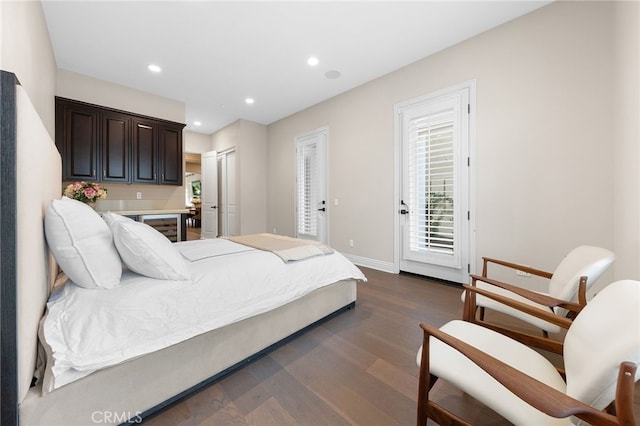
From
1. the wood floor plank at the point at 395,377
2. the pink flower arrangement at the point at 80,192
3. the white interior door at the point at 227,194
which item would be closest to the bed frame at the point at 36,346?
the wood floor plank at the point at 395,377

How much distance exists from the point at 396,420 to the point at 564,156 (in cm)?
273

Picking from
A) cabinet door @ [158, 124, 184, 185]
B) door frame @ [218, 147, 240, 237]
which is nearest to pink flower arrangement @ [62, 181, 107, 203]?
cabinet door @ [158, 124, 184, 185]

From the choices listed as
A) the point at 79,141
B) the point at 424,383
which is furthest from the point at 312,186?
the point at 424,383

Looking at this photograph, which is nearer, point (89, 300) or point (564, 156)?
point (89, 300)

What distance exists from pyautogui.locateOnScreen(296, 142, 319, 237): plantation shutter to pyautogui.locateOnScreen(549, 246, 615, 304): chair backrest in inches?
144

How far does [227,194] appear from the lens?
6.16 m

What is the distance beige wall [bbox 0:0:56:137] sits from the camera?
1560mm

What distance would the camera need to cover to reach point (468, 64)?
291 centimetres

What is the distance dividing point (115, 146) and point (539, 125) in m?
5.52

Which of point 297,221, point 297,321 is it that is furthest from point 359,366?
point 297,221

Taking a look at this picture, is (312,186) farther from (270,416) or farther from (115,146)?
(270,416)

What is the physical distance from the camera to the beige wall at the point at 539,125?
7.13 feet

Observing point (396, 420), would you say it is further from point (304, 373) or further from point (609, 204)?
point (609, 204)

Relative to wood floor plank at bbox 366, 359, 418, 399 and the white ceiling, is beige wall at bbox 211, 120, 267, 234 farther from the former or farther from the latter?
wood floor plank at bbox 366, 359, 418, 399
